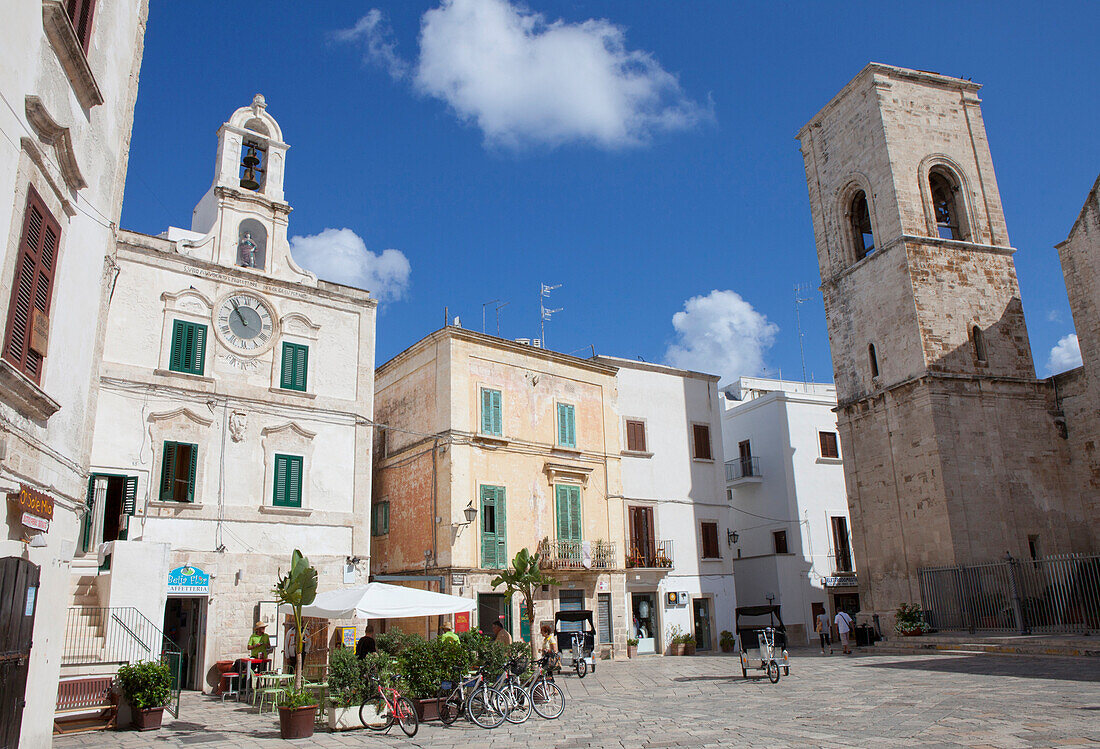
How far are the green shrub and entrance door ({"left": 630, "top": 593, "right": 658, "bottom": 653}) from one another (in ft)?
56.1

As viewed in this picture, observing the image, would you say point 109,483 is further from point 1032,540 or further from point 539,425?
point 1032,540

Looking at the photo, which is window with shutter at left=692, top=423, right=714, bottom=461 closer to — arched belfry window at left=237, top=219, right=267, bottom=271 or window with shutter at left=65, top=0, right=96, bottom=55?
arched belfry window at left=237, top=219, right=267, bottom=271

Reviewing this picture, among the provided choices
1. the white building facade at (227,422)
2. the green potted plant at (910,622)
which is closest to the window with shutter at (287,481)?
the white building facade at (227,422)

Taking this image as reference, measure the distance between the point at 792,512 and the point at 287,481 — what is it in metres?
21.1

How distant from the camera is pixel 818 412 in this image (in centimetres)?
3431

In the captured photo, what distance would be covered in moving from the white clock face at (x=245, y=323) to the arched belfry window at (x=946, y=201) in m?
22.8

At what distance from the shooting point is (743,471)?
34875 millimetres

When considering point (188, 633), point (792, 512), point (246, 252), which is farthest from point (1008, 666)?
point (246, 252)

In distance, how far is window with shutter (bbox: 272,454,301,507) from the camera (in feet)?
62.1

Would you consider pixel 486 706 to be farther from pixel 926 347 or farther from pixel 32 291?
pixel 926 347

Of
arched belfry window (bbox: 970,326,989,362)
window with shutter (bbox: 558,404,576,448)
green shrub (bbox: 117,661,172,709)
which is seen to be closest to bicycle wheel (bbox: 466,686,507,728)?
green shrub (bbox: 117,661,172,709)

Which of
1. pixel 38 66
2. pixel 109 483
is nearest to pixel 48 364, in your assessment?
pixel 38 66

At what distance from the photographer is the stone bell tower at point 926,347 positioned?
2492cm

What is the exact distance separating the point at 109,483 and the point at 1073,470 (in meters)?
28.0
